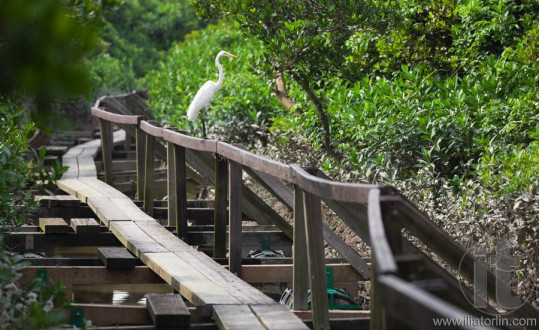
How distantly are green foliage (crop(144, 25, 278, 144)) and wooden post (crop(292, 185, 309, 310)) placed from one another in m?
3.43

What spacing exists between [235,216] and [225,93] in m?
6.59

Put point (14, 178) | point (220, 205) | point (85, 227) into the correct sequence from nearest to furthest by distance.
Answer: point (14, 178) < point (220, 205) < point (85, 227)

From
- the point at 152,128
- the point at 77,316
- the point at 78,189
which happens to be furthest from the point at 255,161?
the point at 78,189

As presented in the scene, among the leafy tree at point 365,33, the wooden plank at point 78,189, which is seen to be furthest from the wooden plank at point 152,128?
the leafy tree at point 365,33

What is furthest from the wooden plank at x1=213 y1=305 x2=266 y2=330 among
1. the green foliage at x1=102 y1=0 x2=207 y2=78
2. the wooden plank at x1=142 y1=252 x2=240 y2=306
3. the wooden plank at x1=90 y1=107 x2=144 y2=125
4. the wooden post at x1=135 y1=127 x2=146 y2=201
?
the green foliage at x1=102 y1=0 x2=207 y2=78

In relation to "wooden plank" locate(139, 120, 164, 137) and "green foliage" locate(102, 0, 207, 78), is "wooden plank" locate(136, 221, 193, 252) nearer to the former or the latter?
"wooden plank" locate(139, 120, 164, 137)

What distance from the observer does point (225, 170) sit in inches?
259

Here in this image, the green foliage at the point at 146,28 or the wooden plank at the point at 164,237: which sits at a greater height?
the green foliage at the point at 146,28

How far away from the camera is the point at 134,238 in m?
6.66

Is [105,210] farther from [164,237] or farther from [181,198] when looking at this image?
[164,237]

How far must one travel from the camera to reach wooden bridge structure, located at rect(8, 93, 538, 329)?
10.0 ft

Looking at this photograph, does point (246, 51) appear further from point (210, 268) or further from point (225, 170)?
point (210, 268)

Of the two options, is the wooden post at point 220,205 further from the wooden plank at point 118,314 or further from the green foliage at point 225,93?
the wooden plank at point 118,314

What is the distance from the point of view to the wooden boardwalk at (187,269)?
14.4ft
